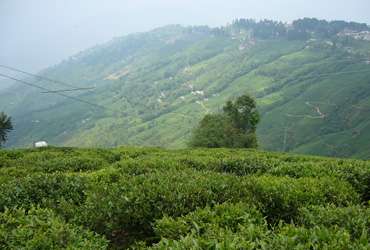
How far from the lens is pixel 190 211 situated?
9445 millimetres

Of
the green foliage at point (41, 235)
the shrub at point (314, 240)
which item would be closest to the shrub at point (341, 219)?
the shrub at point (314, 240)

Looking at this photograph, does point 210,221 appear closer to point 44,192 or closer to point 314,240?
point 314,240

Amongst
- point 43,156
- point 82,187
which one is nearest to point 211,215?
point 82,187

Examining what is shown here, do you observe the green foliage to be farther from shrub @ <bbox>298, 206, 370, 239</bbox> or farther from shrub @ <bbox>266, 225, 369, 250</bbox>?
shrub @ <bbox>298, 206, 370, 239</bbox>

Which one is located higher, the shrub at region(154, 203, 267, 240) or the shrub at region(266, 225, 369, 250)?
the shrub at region(266, 225, 369, 250)

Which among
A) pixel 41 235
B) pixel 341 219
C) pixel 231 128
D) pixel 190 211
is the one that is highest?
pixel 41 235

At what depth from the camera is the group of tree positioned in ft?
239

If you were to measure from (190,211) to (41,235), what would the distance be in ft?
11.4

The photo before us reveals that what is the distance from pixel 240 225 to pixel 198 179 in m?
3.47

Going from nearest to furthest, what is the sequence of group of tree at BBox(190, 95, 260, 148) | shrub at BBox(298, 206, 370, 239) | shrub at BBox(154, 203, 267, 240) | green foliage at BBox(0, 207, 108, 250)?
green foliage at BBox(0, 207, 108, 250) → shrub at BBox(298, 206, 370, 239) → shrub at BBox(154, 203, 267, 240) → group of tree at BBox(190, 95, 260, 148)

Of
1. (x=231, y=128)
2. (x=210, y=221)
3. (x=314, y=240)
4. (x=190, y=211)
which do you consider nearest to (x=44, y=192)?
(x=190, y=211)

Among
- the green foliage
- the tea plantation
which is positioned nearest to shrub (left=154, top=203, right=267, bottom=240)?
the tea plantation

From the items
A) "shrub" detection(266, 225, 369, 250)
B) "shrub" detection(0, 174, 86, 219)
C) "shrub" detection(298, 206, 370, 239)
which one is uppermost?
"shrub" detection(266, 225, 369, 250)

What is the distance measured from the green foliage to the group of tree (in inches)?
2537
